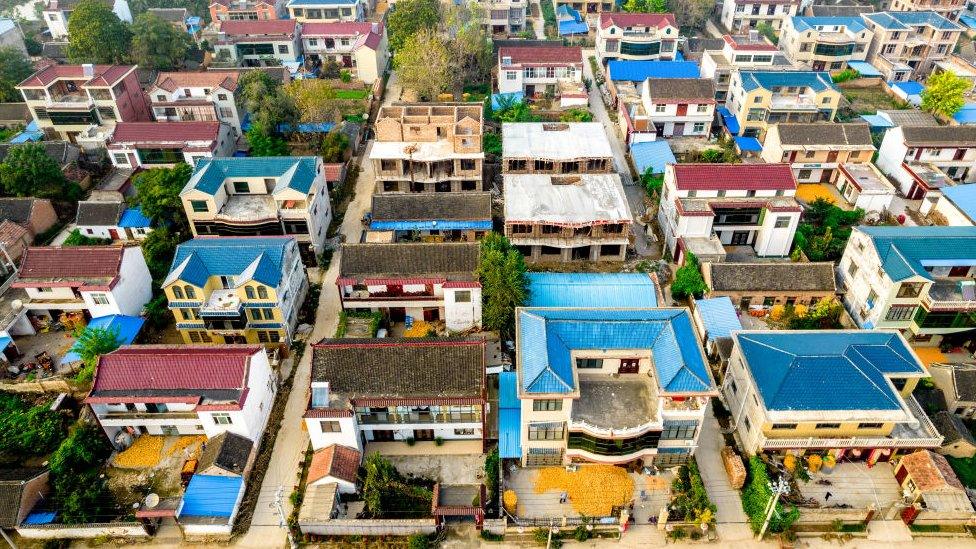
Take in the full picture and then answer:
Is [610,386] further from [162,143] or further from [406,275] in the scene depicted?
[162,143]

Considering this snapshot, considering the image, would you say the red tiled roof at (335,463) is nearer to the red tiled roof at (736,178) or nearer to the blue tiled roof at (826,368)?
the blue tiled roof at (826,368)

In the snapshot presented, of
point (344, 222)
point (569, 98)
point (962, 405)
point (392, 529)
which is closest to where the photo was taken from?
point (392, 529)

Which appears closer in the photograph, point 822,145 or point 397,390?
point 397,390

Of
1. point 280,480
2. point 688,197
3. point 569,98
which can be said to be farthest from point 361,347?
point 569,98

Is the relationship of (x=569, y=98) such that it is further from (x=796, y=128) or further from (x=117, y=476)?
(x=117, y=476)

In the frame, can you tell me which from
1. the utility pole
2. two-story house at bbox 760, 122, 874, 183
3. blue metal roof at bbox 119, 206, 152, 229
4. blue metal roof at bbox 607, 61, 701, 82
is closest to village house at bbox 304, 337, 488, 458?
the utility pole

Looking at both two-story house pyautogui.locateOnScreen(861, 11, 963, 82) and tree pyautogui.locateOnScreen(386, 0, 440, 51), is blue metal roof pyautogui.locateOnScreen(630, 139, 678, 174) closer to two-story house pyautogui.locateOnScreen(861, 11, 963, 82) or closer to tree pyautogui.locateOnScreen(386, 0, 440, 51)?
tree pyautogui.locateOnScreen(386, 0, 440, 51)

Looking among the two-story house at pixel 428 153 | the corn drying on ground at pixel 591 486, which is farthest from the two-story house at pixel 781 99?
the corn drying on ground at pixel 591 486

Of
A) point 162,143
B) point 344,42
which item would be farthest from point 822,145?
point 162,143
